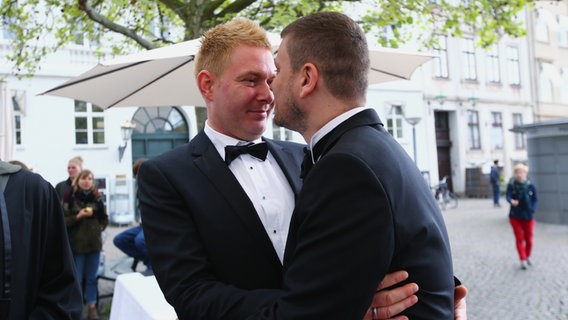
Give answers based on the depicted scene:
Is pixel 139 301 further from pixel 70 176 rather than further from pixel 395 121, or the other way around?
pixel 395 121

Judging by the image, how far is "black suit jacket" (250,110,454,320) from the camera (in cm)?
127

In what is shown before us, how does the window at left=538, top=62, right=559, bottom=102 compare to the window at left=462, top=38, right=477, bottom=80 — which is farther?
the window at left=538, top=62, right=559, bottom=102

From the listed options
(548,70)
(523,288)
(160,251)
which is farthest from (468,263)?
(548,70)

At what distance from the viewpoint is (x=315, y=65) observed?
152 cm

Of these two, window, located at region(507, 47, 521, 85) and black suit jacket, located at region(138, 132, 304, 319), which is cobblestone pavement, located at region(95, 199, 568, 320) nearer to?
black suit jacket, located at region(138, 132, 304, 319)

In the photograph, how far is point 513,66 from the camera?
34188 millimetres

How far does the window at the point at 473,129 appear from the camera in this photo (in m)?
30.9

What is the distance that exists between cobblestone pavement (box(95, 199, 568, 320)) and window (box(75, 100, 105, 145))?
6194 millimetres

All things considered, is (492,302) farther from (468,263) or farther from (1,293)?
(1,293)

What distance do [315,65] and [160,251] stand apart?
79 centimetres

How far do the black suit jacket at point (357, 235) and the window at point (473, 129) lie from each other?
31079 mm

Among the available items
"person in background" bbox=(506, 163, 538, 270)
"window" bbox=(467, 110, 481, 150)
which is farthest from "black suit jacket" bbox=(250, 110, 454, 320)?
"window" bbox=(467, 110, 481, 150)

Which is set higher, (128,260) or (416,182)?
(416,182)

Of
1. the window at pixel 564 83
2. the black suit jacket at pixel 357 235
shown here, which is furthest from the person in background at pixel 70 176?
the window at pixel 564 83
